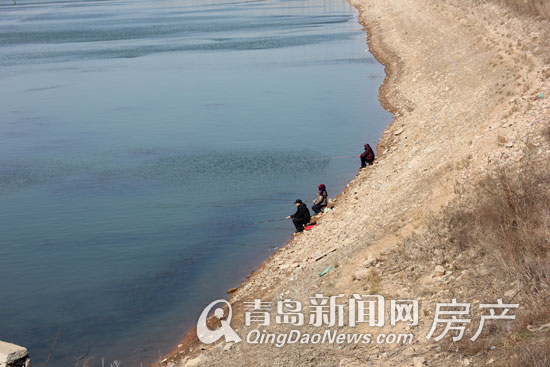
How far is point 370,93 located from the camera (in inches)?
1411

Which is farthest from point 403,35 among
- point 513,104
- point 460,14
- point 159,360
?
point 159,360

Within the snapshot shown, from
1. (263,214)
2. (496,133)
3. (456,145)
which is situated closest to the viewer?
(496,133)

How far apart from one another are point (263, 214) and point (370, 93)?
58.1ft

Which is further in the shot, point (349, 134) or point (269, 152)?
point (349, 134)

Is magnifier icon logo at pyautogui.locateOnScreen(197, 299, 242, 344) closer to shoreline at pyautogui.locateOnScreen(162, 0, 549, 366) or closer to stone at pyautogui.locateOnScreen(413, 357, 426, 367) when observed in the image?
shoreline at pyautogui.locateOnScreen(162, 0, 549, 366)

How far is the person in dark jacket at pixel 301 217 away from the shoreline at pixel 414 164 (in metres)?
0.41

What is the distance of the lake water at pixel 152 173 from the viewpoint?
597 inches

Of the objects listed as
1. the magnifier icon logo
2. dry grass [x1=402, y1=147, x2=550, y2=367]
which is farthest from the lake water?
dry grass [x1=402, y1=147, x2=550, y2=367]

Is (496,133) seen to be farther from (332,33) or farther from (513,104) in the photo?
(332,33)

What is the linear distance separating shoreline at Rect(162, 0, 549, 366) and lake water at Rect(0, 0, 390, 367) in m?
1.52

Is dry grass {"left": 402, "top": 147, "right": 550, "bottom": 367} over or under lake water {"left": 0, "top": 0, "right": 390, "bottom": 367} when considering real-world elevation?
over

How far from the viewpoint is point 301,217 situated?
18.1 meters

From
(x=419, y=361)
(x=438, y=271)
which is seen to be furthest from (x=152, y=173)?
(x=419, y=361)

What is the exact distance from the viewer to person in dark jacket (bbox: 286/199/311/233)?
18.0 meters
